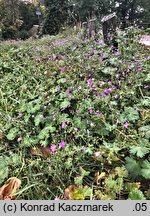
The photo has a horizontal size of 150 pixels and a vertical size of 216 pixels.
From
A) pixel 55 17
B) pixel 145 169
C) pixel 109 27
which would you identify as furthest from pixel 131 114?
pixel 55 17

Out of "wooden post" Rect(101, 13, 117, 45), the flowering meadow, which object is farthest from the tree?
the flowering meadow

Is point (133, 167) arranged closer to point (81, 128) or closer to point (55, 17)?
point (81, 128)

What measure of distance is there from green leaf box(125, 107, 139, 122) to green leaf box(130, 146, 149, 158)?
29 centimetres

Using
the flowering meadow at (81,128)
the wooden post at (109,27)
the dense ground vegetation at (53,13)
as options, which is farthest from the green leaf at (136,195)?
the dense ground vegetation at (53,13)

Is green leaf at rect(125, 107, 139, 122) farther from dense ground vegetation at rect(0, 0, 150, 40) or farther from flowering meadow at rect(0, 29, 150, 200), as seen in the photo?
dense ground vegetation at rect(0, 0, 150, 40)

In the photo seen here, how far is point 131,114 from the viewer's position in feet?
6.10

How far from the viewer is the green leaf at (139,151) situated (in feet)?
4.98

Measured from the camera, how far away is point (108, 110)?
1905 millimetres

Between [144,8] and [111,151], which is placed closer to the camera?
[111,151]

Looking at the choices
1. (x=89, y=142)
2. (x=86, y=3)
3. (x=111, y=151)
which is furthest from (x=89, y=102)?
(x=86, y=3)

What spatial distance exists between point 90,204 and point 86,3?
17386mm

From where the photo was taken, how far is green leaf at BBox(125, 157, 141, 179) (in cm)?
150

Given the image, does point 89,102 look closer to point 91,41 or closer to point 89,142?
point 89,142

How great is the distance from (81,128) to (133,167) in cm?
47
